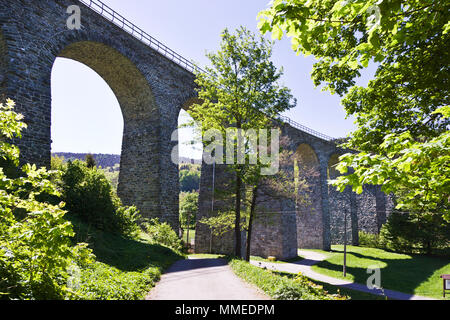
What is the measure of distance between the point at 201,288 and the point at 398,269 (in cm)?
1995

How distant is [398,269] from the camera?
2061 cm

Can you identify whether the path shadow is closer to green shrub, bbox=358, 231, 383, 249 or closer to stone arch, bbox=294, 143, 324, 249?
stone arch, bbox=294, 143, 324, 249

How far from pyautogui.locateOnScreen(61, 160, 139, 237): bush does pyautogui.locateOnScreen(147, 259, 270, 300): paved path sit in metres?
4.51

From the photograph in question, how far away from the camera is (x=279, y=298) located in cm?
637

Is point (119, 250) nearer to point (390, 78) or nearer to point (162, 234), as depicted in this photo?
point (162, 234)

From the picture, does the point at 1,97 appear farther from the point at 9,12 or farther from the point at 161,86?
the point at 161,86

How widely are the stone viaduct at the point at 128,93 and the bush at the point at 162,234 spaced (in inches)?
39.0

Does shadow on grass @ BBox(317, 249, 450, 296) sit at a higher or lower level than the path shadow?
lower

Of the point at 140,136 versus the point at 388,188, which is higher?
the point at 140,136

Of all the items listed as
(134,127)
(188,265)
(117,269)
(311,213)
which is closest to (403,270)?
(311,213)

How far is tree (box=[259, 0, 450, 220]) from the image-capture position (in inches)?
118

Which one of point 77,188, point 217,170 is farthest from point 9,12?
point 217,170

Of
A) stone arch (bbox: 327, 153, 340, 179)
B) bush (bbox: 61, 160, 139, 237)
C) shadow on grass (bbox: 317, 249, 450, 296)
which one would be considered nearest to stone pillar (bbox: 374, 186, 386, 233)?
stone arch (bbox: 327, 153, 340, 179)

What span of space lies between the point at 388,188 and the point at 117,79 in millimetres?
17114
